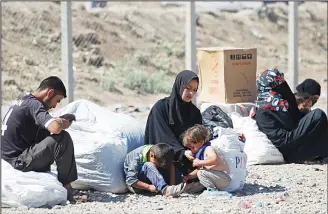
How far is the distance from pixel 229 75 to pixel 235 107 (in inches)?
15.6

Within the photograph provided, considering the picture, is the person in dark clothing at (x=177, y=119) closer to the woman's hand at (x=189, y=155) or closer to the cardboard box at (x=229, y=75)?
the woman's hand at (x=189, y=155)

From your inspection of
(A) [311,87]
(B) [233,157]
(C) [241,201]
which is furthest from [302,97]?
(C) [241,201]

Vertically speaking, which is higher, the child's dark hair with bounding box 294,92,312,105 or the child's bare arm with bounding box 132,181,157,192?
the child's dark hair with bounding box 294,92,312,105

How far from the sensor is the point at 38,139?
6906mm

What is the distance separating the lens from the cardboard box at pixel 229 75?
9398 mm

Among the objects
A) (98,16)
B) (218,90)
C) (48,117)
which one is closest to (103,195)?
(48,117)

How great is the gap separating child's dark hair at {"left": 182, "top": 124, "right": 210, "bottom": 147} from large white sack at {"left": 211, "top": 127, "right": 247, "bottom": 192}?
0.73 ft

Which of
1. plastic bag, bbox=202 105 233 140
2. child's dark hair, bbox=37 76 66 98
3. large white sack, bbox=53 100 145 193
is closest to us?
child's dark hair, bbox=37 76 66 98

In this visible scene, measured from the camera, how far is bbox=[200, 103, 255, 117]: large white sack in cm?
920

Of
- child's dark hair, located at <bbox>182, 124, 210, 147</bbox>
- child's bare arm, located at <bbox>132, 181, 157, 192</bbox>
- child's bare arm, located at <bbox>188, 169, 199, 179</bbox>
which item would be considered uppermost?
child's dark hair, located at <bbox>182, 124, 210, 147</bbox>

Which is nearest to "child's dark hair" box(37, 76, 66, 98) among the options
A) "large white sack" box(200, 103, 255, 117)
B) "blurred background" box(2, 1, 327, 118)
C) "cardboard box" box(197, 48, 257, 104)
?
"large white sack" box(200, 103, 255, 117)

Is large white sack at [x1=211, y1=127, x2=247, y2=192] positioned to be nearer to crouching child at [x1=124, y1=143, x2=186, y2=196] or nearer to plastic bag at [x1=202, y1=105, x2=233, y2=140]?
crouching child at [x1=124, y1=143, x2=186, y2=196]

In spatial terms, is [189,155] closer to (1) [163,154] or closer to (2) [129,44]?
(1) [163,154]

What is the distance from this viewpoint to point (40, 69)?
13938 mm
